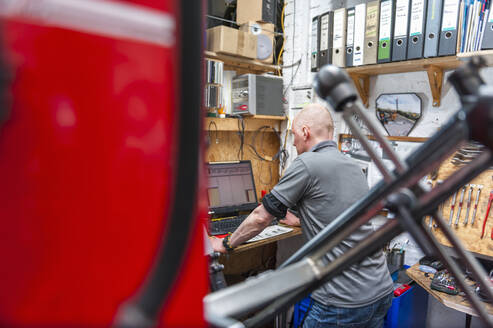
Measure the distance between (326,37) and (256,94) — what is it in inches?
24.8

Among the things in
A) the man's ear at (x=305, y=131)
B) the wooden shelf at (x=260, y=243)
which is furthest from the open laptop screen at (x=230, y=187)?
the man's ear at (x=305, y=131)

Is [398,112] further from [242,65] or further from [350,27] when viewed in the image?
[242,65]

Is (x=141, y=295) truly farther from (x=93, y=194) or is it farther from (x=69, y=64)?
(x=69, y=64)

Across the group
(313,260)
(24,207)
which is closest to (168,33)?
(24,207)

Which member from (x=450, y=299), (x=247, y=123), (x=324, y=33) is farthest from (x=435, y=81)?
(x=247, y=123)

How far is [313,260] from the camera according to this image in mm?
495

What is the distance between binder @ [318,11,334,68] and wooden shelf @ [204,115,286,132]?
596 mm

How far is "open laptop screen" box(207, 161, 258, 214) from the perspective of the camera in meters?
2.38

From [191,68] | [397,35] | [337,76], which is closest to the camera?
[191,68]

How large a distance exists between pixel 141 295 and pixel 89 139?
0.46 ft

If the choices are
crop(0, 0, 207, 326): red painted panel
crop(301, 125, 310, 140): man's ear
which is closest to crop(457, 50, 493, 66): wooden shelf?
crop(301, 125, 310, 140): man's ear

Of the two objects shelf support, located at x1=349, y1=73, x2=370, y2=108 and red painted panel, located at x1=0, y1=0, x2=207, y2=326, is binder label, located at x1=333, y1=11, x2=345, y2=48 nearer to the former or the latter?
shelf support, located at x1=349, y1=73, x2=370, y2=108

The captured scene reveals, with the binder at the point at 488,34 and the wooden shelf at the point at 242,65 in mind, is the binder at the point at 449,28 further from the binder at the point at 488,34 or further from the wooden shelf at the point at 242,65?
the wooden shelf at the point at 242,65

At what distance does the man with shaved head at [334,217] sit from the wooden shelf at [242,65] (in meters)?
1.14
